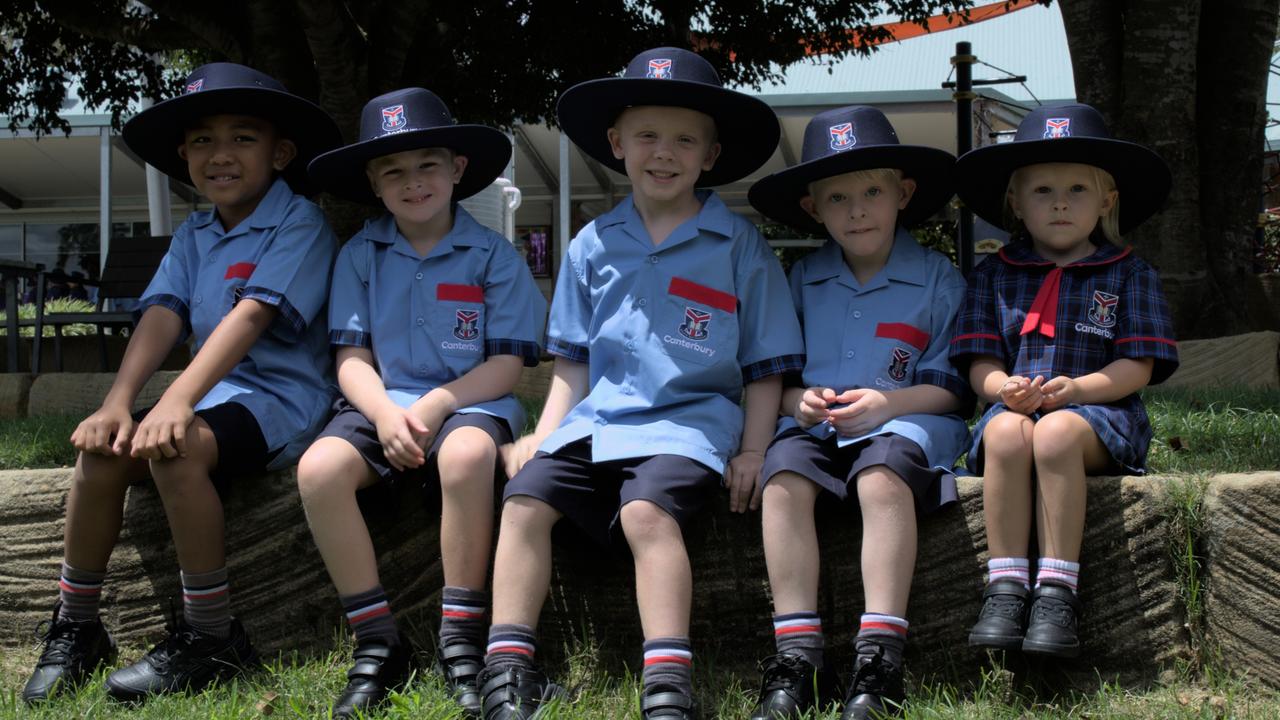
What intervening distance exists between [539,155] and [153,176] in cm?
721

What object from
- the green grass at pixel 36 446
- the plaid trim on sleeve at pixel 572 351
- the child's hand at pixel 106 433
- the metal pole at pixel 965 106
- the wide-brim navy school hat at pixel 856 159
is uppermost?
the metal pole at pixel 965 106

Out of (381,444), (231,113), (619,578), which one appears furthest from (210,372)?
(619,578)

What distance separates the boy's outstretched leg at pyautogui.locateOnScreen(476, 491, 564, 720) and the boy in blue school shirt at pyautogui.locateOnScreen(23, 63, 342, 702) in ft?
2.63

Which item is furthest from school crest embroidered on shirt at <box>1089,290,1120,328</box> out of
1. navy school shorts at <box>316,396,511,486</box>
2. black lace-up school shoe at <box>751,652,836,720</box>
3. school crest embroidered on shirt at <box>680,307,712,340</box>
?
navy school shorts at <box>316,396,511,486</box>

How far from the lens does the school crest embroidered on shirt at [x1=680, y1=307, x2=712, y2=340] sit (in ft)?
10.2

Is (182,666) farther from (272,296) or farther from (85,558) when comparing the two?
(272,296)

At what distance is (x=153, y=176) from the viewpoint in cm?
1259

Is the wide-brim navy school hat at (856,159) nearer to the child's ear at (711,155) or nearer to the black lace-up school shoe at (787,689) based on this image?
the child's ear at (711,155)

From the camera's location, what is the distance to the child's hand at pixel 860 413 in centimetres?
287

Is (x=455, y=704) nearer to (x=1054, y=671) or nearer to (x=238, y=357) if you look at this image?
(x=238, y=357)

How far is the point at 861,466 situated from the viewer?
2.77 meters

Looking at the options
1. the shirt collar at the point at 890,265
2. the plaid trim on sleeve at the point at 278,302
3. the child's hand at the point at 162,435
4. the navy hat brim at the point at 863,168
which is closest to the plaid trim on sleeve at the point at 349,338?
the plaid trim on sleeve at the point at 278,302

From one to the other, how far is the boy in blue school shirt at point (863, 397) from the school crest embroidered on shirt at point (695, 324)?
286mm

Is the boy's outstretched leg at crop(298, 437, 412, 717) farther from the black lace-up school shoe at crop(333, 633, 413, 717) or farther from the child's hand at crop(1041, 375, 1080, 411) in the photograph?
the child's hand at crop(1041, 375, 1080, 411)
